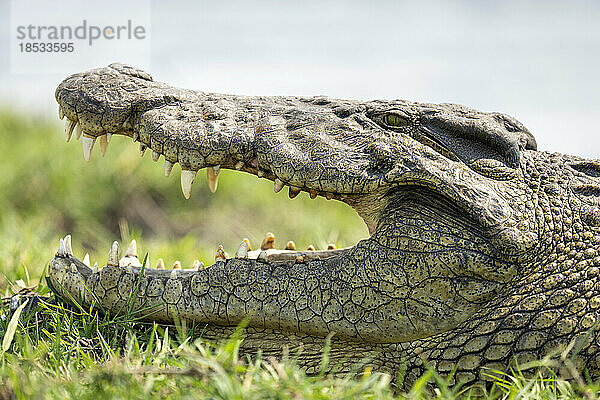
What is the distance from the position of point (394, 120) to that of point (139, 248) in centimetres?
307

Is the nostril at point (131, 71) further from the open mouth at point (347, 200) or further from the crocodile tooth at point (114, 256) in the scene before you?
the crocodile tooth at point (114, 256)

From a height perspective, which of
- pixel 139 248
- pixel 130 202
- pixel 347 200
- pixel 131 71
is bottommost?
pixel 130 202

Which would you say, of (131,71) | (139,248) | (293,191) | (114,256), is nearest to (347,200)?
(293,191)

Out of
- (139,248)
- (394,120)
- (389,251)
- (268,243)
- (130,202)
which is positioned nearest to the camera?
(389,251)

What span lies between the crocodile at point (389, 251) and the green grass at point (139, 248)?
0.15 metres

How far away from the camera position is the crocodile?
10.8ft

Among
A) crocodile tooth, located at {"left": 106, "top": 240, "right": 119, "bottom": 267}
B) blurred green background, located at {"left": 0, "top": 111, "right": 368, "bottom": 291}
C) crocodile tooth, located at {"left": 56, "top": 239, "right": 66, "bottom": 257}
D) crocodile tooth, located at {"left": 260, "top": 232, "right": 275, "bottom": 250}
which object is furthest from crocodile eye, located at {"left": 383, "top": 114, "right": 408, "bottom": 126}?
blurred green background, located at {"left": 0, "top": 111, "right": 368, "bottom": 291}

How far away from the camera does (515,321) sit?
329cm

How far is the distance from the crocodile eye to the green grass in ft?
4.27

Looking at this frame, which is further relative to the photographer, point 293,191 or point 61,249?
point 61,249

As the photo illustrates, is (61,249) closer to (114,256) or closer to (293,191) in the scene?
(114,256)

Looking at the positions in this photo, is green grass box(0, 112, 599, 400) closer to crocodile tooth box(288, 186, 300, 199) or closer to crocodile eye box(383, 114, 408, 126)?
crocodile tooth box(288, 186, 300, 199)

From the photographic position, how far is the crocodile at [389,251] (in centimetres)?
330

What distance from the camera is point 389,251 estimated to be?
336 centimetres
